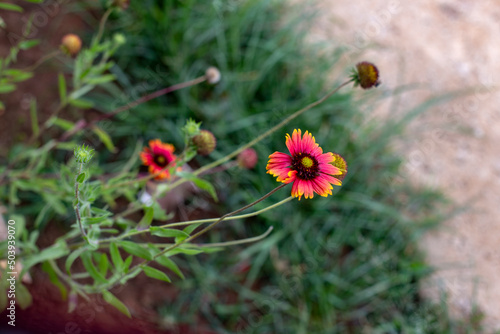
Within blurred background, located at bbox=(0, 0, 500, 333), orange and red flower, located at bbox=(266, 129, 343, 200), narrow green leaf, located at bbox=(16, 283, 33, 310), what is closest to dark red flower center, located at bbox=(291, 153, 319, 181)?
orange and red flower, located at bbox=(266, 129, 343, 200)

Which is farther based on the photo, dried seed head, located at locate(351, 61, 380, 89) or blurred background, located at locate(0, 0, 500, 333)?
blurred background, located at locate(0, 0, 500, 333)

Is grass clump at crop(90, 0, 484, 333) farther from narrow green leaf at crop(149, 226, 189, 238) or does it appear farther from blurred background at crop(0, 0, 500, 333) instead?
narrow green leaf at crop(149, 226, 189, 238)

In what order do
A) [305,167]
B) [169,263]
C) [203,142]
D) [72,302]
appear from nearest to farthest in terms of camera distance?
[305,167], [169,263], [203,142], [72,302]

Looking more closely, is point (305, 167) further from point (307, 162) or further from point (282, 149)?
point (282, 149)

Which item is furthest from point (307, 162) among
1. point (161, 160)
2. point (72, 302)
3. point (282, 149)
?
point (282, 149)

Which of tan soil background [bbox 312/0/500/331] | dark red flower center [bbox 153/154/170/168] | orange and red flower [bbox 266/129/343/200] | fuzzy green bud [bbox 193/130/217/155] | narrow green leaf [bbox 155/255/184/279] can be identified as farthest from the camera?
tan soil background [bbox 312/0/500/331]

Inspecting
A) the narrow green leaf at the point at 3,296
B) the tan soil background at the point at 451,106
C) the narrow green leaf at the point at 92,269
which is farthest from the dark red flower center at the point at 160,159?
the tan soil background at the point at 451,106

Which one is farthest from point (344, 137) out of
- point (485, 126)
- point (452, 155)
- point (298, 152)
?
point (298, 152)

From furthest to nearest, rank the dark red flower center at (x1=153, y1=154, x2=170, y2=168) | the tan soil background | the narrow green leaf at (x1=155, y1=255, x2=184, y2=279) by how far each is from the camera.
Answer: the tan soil background → the dark red flower center at (x1=153, y1=154, x2=170, y2=168) → the narrow green leaf at (x1=155, y1=255, x2=184, y2=279)
